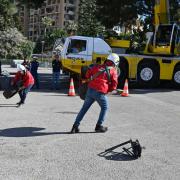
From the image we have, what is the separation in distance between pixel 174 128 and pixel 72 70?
12.9m

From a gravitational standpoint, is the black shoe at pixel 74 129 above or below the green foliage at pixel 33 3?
below

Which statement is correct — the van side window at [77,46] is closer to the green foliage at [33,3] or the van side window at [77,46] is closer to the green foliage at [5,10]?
the green foliage at [33,3]

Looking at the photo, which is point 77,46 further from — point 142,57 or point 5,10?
point 5,10

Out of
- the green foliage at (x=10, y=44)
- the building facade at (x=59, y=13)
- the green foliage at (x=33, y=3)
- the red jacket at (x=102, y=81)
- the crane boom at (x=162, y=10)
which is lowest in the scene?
the green foliage at (x=10, y=44)

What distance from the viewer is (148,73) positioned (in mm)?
Result: 23141

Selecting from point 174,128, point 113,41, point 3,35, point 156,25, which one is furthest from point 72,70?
point 3,35

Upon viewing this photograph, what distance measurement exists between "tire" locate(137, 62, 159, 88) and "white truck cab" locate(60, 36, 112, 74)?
6.11 ft

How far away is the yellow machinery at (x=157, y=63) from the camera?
23188 millimetres

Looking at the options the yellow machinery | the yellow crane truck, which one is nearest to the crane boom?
the yellow crane truck

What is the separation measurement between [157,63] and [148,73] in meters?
0.71

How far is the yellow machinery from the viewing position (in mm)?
23188

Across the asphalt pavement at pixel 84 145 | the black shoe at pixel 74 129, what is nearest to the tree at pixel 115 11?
the asphalt pavement at pixel 84 145

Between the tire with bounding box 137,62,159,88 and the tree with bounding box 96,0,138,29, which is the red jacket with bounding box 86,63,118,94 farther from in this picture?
the tree with bounding box 96,0,138,29

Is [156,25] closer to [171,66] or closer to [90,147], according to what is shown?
[171,66]
